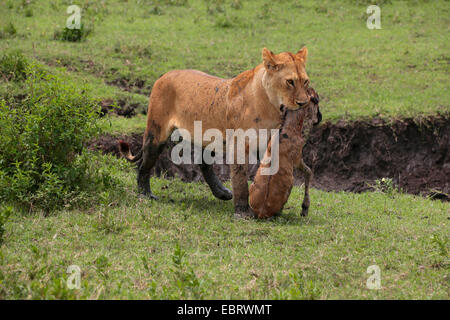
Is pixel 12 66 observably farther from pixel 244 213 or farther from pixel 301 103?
pixel 301 103

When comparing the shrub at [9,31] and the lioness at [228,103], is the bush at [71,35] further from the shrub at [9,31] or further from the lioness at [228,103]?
the lioness at [228,103]

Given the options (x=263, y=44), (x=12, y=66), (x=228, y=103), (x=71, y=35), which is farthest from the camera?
(x=263, y=44)

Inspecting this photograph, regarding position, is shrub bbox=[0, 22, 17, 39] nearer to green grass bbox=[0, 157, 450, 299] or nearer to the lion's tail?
the lion's tail

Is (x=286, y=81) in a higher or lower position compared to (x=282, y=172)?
higher

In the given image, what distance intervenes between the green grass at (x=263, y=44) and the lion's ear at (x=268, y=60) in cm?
423

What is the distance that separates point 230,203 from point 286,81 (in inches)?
85.2

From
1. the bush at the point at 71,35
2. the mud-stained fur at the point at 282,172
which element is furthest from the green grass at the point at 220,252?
the bush at the point at 71,35

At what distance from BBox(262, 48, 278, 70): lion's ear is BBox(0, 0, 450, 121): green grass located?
4.23m

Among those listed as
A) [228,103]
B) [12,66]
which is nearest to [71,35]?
[12,66]

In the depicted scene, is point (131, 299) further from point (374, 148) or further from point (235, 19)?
point (235, 19)

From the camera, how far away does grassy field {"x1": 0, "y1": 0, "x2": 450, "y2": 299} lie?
479 cm

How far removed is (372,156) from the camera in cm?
1023

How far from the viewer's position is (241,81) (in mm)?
6957

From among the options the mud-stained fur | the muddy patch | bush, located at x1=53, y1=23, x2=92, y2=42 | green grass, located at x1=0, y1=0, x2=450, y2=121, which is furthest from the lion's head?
bush, located at x1=53, y1=23, x2=92, y2=42
